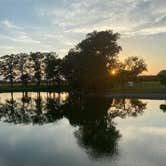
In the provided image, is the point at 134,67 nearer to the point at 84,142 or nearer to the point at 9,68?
the point at 9,68

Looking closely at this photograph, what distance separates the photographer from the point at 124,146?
2484cm

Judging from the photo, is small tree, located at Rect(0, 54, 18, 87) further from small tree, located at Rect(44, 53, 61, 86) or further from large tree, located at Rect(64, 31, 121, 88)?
large tree, located at Rect(64, 31, 121, 88)

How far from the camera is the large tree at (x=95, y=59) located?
90.6 meters

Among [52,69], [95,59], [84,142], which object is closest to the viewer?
[84,142]

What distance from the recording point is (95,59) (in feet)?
297

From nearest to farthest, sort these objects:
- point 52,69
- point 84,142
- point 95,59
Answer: point 84,142
point 95,59
point 52,69

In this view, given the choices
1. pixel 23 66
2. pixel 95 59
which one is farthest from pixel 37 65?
pixel 95 59

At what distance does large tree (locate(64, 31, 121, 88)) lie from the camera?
90625mm

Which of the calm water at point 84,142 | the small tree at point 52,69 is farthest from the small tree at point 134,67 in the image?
the calm water at point 84,142

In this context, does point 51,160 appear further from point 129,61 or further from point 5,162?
point 129,61

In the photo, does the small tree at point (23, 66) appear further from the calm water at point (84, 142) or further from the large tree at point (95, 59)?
the calm water at point (84, 142)

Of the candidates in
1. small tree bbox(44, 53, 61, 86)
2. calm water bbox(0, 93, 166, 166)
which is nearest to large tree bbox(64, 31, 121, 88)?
small tree bbox(44, 53, 61, 86)

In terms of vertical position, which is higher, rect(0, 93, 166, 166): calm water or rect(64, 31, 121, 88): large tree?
rect(64, 31, 121, 88): large tree

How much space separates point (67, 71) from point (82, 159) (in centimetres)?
9601
